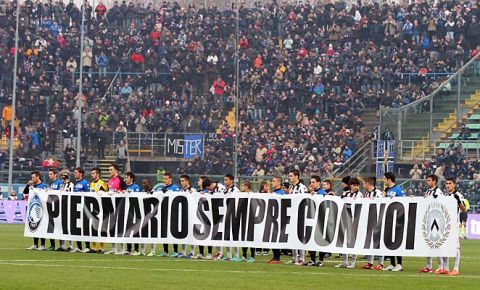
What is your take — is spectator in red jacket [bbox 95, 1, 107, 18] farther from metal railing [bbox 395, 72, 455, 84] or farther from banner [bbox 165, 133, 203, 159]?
metal railing [bbox 395, 72, 455, 84]

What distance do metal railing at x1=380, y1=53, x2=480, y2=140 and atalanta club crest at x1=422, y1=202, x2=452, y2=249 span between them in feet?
89.1

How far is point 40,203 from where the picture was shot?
31.8m

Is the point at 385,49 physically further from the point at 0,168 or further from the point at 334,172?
the point at 0,168

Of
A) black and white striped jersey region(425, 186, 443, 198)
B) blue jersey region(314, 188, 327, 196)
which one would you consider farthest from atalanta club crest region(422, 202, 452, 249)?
blue jersey region(314, 188, 327, 196)

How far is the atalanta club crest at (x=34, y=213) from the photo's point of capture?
104 feet

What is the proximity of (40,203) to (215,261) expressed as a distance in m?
5.49

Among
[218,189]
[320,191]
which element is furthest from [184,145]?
[320,191]

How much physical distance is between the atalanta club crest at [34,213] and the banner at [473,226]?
1918cm

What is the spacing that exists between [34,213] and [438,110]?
2537 centimetres

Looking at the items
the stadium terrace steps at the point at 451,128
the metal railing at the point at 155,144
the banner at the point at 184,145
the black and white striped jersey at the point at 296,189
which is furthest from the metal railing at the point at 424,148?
the black and white striped jersey at the point at 296,189

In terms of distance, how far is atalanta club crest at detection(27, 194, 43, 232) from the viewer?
31.8 meters

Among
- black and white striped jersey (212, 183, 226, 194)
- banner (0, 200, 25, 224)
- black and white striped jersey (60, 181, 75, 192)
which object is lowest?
banner (0, 200, 25, 224)

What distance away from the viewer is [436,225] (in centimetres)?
2555

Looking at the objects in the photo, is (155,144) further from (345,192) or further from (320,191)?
(345,192)
